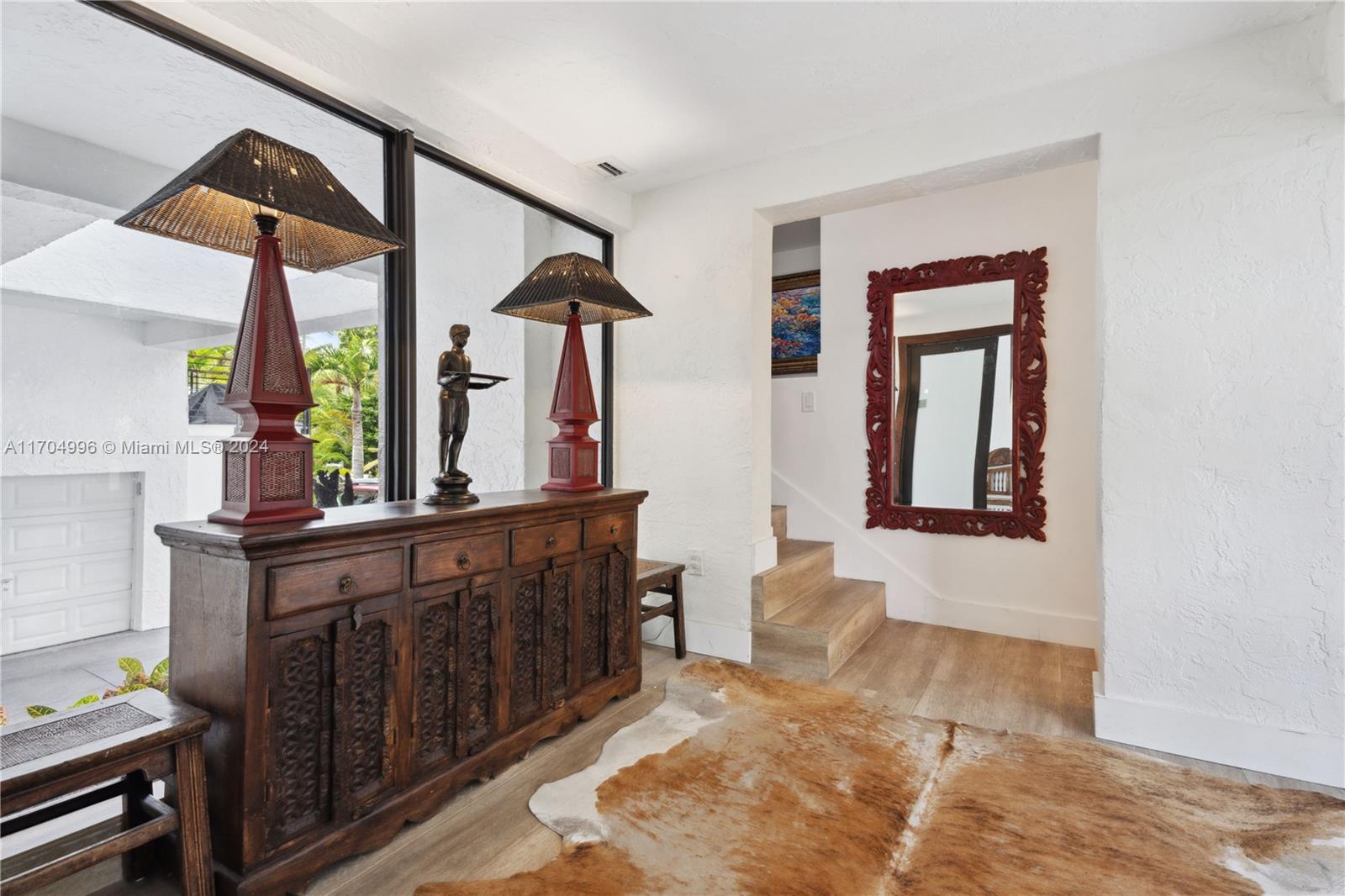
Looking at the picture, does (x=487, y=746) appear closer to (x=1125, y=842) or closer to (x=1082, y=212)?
(x=1125, y=842)

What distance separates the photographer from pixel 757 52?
2316 mm

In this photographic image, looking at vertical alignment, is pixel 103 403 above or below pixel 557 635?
above

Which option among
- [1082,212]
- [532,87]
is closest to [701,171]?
[532,87]

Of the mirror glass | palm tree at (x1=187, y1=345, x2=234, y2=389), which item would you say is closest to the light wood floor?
the mirror glass

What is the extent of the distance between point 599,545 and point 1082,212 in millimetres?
3069

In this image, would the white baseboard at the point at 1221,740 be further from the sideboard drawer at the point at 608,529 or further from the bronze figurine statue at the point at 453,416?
the bronze figurine statue at the point at 453,416

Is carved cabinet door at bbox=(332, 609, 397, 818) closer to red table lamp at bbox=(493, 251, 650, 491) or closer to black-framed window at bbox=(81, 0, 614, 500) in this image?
black-framed window at bbox=(81, 0, 614, 500)

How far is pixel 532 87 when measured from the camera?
2510 millimetres

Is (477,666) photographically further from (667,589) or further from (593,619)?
(667,589)

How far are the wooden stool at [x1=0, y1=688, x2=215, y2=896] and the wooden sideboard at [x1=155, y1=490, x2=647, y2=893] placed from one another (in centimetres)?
7

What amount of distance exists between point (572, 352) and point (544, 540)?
0.81 metres

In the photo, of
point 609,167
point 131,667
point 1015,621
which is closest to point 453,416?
point 131,667

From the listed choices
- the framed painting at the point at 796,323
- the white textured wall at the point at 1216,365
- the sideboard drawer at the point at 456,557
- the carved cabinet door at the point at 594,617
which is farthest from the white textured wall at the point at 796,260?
the sideboard drawer at the point at 456,557

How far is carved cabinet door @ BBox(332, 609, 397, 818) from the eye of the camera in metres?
1.61
